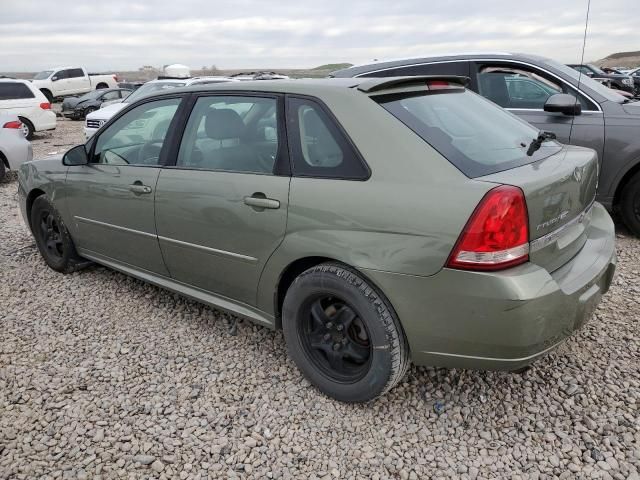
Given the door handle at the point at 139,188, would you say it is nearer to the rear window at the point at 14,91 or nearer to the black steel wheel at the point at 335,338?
the black steel wheel at the point at 335,338

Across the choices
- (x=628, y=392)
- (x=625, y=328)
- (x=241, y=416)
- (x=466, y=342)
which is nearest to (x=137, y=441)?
(x=241, y=416)

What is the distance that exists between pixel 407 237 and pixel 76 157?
9.31 feet

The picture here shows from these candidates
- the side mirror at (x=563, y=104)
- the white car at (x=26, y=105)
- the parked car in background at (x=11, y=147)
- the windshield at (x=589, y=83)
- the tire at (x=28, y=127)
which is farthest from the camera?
the tire at (x=28, y=127)

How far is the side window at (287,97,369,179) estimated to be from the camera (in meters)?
2.46

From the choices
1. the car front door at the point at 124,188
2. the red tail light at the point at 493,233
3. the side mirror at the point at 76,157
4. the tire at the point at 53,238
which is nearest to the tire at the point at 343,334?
the red tail light at the point at 493,233

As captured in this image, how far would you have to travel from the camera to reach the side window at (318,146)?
97.0 inches

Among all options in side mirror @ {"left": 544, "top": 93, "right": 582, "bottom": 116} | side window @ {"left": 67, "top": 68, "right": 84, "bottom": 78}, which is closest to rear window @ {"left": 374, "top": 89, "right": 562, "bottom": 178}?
side mirror @ {"left": 544, "top": 93, "right": 582, "bottom": 116}

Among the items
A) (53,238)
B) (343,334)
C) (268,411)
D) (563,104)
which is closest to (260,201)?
(343,334)

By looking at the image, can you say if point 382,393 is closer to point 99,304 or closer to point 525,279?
point 525,279

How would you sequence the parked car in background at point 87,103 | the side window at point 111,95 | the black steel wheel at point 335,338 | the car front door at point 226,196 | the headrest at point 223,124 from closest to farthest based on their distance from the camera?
the black steel wheel at point 335,338 → the car front door at point 226,196 → the headrest at point 223,124 → the parked car in background at point 87,103 → the side window at point 111,95

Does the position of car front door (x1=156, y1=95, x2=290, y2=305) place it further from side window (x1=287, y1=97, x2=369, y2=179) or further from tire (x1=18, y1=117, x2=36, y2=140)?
tire (x1=18, y1=117, x2=36, y2=140)

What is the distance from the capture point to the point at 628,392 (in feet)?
8.71

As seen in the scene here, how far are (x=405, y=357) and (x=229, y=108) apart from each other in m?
1.75

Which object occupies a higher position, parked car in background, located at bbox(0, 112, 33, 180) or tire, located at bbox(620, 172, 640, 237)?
parked car in background, located at bbox(0, 112, 33, 180)
